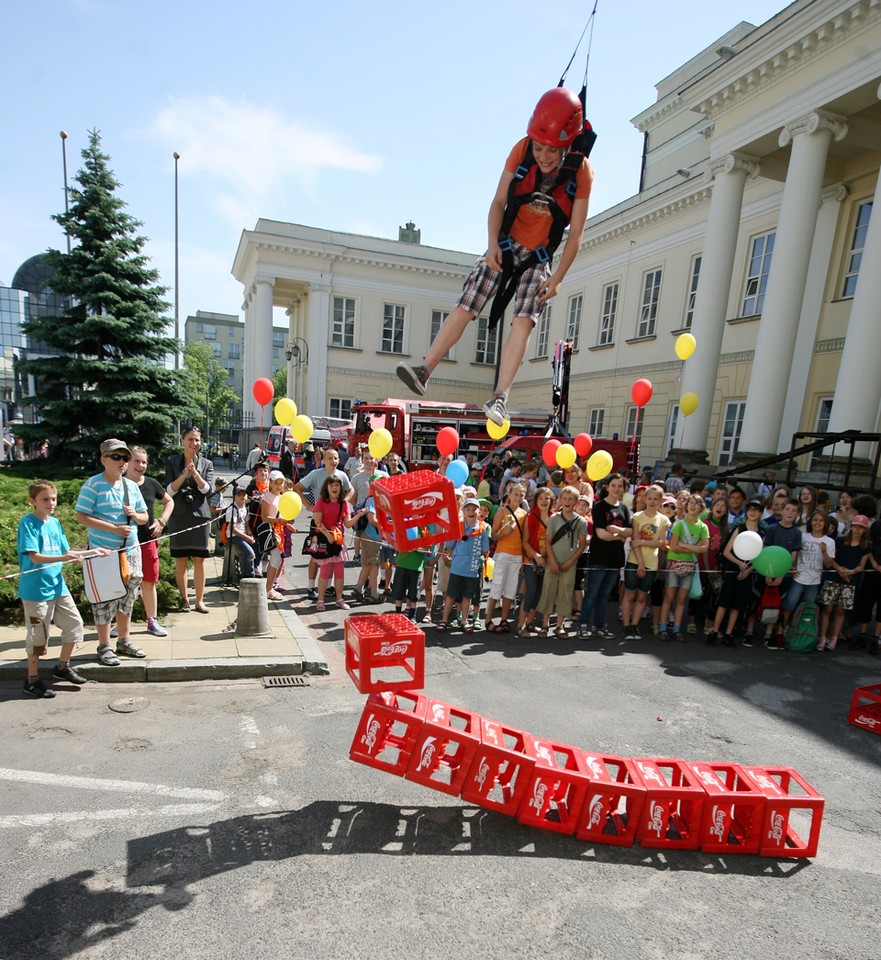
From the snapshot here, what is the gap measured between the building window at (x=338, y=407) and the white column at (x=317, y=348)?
36 cm

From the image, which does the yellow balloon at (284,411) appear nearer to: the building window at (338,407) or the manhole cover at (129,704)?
the manhole cover at (129,704)

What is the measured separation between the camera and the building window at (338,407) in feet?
92.3

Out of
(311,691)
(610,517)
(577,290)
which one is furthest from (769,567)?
(577,290)

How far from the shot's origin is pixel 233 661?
5633 millimetres

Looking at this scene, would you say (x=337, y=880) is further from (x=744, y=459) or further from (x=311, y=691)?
(x=744, y=459)

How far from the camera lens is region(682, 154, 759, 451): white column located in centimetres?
1390

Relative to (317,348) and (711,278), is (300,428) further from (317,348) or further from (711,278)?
(317,348)

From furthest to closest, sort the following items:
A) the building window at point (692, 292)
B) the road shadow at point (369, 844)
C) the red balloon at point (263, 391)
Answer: the building window at point (692, 292) → the red balloon at point (263, 391) → the road shadow at point (369, 844)

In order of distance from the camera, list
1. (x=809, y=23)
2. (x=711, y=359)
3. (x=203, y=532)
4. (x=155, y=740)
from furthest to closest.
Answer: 1. (x=711, y=359)
2. (x=809, y=23)
3. (x=203, y=532)
4. (x=155, y=740)

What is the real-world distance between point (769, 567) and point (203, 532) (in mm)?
6913

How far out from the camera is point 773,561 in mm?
6773

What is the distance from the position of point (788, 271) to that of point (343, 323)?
1932 cm

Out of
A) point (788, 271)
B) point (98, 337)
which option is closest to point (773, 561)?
point (788, 271)

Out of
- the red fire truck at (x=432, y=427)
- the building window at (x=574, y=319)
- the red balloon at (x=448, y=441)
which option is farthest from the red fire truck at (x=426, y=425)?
the red balloon at (x=448, y=441)
